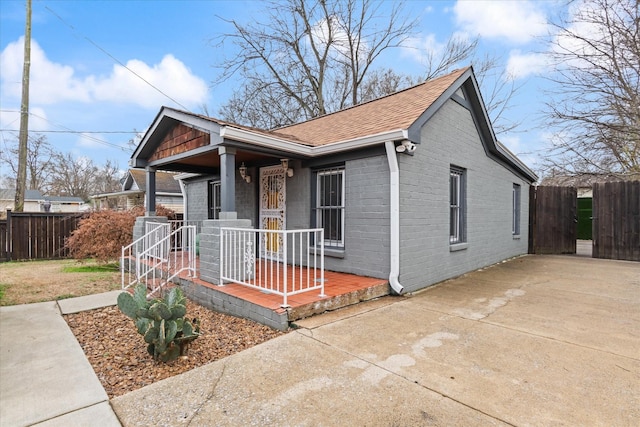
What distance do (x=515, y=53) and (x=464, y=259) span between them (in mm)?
12905

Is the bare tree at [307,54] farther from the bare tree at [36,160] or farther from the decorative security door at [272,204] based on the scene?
the bare tree at [36,160]

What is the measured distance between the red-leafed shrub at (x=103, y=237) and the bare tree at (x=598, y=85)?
15.1 m

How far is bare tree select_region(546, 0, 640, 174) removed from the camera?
10.8m

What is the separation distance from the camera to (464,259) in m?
7.08

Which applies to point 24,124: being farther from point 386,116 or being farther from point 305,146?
point 386,116

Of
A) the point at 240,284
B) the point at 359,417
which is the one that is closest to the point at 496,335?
the point at 359,417

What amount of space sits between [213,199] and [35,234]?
19.2 feet

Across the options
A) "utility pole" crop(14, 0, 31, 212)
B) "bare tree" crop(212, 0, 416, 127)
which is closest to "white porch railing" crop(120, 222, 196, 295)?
"utility pole" crop(14, 0, 31, 212)

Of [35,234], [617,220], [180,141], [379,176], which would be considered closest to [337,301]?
[379,176]

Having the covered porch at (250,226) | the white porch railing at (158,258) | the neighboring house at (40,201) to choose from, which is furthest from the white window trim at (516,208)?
the neighboring house at (40,201)

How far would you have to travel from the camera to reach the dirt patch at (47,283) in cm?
572

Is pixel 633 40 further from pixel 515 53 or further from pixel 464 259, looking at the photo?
pixel 464 259

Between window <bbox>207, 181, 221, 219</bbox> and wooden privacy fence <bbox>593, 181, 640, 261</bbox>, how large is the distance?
10.6 m

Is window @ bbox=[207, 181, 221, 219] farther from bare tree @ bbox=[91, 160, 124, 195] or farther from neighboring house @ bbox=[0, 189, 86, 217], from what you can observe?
bare tree @ bbox=[91, 160, 124, 195]
